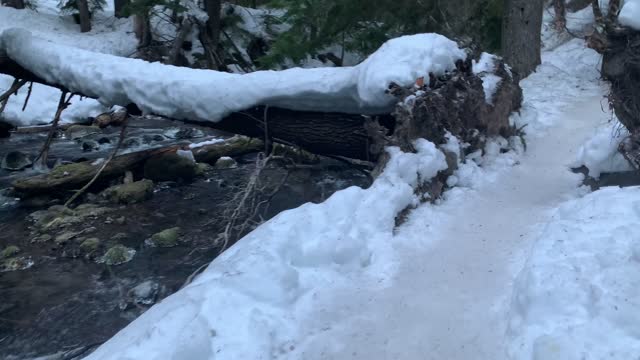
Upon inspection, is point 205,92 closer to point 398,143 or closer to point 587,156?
point 398,143

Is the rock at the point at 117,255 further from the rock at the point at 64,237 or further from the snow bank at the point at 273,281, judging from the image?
the snow bank at the point at 273,281

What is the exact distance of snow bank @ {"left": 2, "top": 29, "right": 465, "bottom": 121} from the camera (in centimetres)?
614

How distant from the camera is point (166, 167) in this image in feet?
31.3

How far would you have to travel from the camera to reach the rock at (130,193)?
872 centimetres

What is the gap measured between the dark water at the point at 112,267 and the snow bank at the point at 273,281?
6.17ft

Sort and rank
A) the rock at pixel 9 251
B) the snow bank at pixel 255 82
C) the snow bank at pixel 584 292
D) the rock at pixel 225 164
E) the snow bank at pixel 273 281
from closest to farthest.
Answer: the snow bank at pixel 584 292 < the snow bank at pixel 273 281 < the snow bank at pixel 255 82 < the rock at pixel 9 251 < the rock at pixel 225 164

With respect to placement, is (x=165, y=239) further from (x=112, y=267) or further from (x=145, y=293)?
(x=145, y=293)

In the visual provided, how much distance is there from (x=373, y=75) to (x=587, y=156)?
243 cm

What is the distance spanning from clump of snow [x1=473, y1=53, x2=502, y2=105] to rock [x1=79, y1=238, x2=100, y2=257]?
5.26 metres

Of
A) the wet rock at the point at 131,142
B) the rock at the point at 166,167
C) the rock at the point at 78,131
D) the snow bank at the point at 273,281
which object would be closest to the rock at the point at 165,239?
the rock at the point at 166,167

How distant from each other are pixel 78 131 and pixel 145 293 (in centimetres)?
887

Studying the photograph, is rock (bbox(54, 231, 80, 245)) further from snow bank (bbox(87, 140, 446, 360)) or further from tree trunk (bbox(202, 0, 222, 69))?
tree trunk (bbox(202, 0, 222, 69))

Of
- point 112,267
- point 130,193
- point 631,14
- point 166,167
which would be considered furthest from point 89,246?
point 631,14

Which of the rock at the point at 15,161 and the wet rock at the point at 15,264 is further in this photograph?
the rock at the point at 15,161
